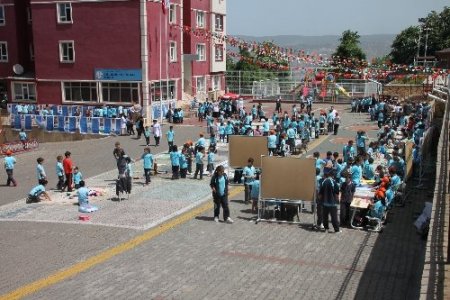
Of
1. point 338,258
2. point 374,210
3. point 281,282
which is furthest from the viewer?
point 374,210

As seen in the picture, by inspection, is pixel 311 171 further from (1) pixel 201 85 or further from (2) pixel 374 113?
(1) pixel 201 85

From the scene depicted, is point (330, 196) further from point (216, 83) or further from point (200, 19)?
point (216, 83)

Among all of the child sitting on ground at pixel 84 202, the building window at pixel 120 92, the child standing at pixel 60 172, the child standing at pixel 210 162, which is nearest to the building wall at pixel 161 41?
the building window at pixel 120 92

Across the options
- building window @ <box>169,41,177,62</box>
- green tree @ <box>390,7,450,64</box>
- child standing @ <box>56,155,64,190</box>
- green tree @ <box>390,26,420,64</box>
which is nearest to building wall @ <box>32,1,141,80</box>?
building window @ <box>169,41,177,62</box>

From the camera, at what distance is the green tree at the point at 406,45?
225 ft

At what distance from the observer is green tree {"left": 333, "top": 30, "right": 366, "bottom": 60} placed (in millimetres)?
61656

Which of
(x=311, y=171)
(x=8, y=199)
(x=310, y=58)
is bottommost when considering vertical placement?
(x=8, y=199)

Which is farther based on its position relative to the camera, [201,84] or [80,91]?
[201,84]

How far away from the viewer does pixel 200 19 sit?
4900 centimetres

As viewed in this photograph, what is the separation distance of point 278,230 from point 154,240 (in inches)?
132

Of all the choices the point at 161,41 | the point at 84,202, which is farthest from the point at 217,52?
the point at 84,202

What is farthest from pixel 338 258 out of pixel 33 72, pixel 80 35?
pixel 33 72

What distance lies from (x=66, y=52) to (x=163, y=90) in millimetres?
7549

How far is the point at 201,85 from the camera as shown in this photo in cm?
4972
